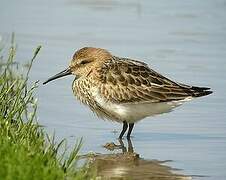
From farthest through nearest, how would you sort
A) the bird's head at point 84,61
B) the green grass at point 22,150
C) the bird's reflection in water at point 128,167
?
the bird's head at point 84,61 < the bird's reflection in water at point 128,167 < the green grass at point 22,150

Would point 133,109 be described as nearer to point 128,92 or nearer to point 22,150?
point 128,92

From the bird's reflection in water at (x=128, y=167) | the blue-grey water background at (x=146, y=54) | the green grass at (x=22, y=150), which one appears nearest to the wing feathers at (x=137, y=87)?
the blue-grey water background at (x=146, y=54)

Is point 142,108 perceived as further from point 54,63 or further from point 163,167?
point 54,63

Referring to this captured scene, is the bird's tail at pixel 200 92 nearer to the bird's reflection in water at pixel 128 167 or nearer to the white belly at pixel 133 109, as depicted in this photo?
the white belly at pixel 133 109

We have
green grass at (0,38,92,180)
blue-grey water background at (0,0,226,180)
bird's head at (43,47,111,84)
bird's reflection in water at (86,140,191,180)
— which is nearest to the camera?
green grass at (0,38,92,180)

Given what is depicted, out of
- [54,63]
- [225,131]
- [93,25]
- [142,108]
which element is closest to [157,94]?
[142,108]

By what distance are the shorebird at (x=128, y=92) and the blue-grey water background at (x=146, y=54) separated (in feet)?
1.04

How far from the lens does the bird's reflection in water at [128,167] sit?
9.37m

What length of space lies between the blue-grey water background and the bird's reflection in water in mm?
172

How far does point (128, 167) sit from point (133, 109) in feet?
4.52

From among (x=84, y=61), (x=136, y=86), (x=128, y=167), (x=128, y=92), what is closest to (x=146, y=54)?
(x=84, y=61)

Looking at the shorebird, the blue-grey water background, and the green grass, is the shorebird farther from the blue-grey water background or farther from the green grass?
the green grass

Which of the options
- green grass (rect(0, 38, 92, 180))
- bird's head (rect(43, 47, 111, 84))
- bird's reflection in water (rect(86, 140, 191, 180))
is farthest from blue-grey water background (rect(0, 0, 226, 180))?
green grass (rect(0, 38, 92, 180))

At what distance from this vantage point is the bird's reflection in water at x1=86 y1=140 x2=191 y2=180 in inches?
369
